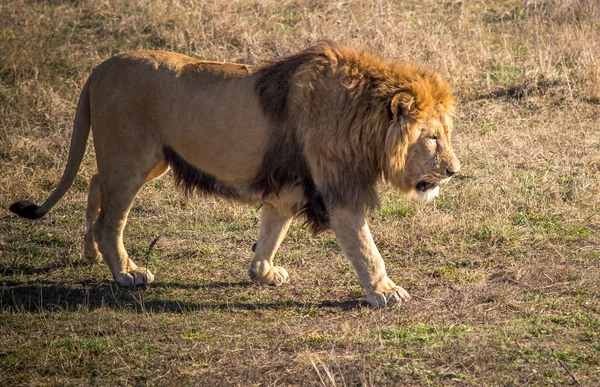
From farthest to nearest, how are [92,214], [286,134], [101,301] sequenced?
[92,214] → [101,301] → [286,134]

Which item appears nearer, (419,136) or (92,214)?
(419,136)

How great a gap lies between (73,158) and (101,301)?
0.92 m

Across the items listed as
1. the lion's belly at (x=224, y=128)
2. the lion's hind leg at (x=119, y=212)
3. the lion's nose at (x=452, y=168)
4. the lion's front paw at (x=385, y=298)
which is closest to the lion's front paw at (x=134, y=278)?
the lion's hind leg at (x=119, y=212)

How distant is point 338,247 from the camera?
5598mm

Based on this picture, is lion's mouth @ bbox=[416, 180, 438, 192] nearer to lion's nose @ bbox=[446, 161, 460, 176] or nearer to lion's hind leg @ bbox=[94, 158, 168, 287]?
lion's nose @ bbox=[446, 161, 460, 176]

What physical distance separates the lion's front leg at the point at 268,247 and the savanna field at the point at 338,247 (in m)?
0.08

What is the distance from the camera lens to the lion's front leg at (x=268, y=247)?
502 cm

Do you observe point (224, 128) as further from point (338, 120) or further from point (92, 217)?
point (92, 217)

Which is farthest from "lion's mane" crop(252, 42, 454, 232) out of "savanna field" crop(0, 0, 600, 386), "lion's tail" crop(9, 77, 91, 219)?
"lion's tail" crop(9, 77, 91, 219)

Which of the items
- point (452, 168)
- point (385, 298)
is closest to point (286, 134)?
point (452, 168)

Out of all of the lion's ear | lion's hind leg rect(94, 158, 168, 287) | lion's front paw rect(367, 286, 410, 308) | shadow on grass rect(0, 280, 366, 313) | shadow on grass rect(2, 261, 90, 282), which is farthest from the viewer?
shadow on grass rect(2, 261, 90, 282)

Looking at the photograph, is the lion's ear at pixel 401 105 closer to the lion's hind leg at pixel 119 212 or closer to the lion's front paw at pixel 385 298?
the lion's front paw at pixel 385 298

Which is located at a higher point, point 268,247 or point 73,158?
point 73,158

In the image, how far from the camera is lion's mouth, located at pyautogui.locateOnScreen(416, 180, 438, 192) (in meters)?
4.62
